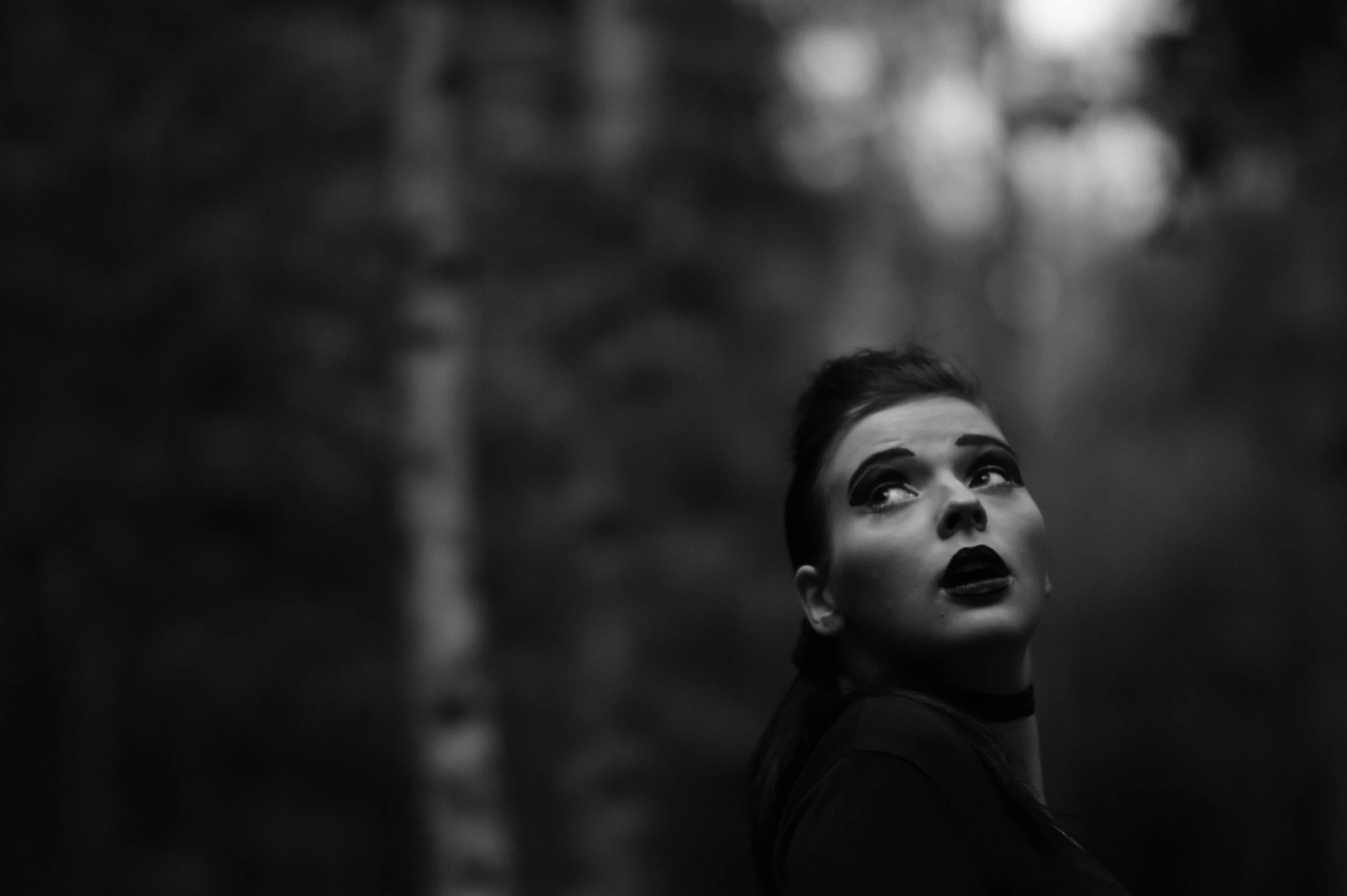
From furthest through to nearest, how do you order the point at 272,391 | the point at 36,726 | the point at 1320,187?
1. the point at 36,726
2. the point at 272,391
3. the point at 1320,187

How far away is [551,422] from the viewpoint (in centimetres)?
1020

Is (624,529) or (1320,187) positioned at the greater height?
(1320,187)

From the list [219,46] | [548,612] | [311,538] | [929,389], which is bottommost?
[548,612]

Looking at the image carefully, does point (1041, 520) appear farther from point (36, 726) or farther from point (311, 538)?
point (36, 726)

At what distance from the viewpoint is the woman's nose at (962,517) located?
174cm

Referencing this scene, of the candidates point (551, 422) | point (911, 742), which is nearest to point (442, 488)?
point (911, 742)

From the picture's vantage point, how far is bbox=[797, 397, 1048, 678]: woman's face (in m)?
1.72

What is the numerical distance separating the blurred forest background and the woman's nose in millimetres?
3683

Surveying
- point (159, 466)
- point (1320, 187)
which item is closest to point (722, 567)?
point (159, 466)

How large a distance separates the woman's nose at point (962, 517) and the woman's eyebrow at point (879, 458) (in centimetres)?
11

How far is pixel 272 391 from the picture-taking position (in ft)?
31.6

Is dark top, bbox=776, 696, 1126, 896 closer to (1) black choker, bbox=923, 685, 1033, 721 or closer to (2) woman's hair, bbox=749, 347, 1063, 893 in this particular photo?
(2) woman's hair, bbox=749, 347, 1063, 893

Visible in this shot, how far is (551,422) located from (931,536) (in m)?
8.54

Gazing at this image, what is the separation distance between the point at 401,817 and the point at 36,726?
3160 millimetres
